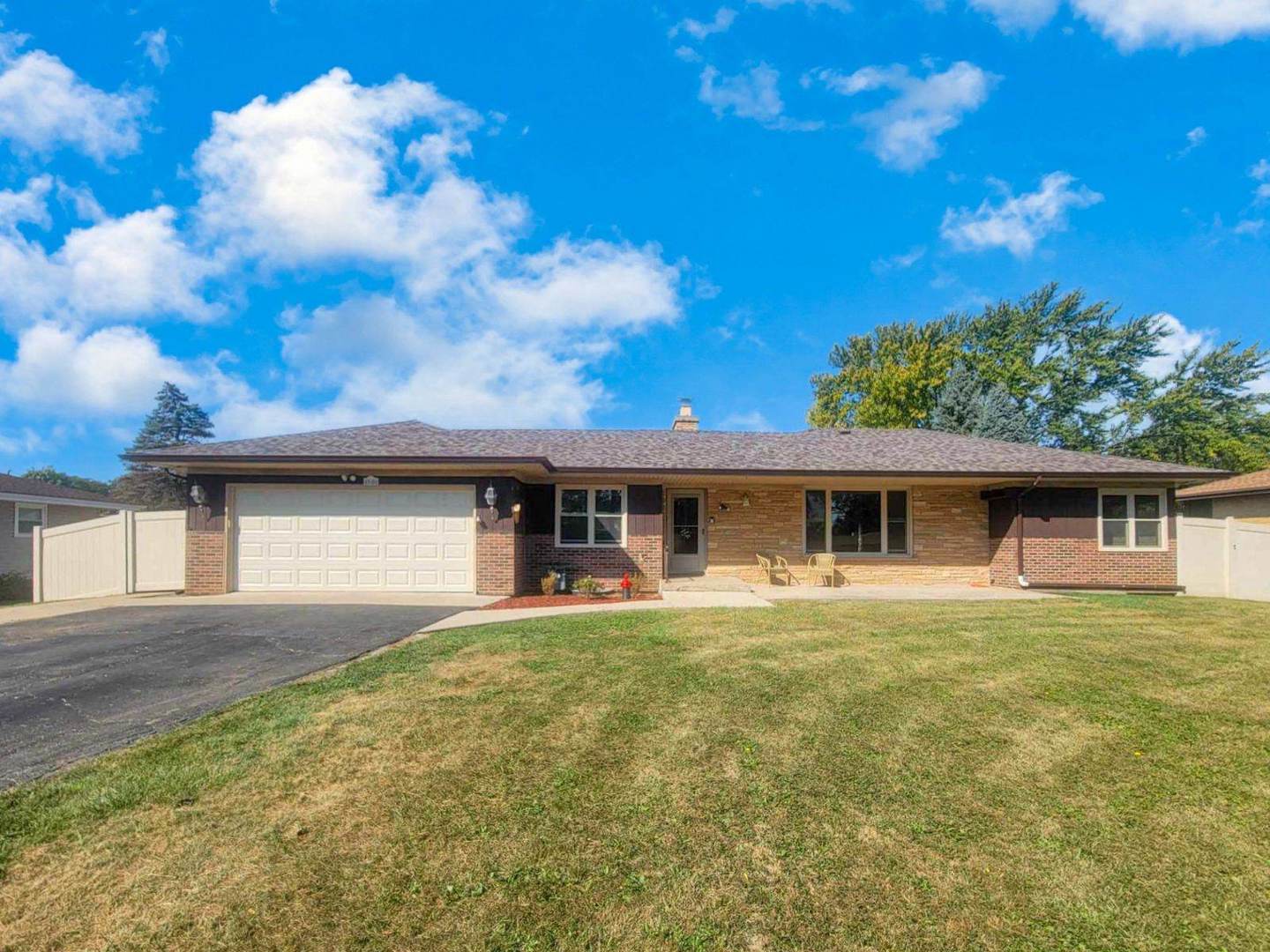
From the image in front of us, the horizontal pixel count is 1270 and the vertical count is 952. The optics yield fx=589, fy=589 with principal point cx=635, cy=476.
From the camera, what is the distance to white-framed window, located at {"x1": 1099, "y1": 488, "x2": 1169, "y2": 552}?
13.6 m

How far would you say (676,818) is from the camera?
320 centimetres

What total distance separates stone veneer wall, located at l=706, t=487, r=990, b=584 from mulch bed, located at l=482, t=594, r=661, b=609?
348cm

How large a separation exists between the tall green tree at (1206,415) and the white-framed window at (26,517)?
1937 inches

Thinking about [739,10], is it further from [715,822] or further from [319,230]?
[715,822]

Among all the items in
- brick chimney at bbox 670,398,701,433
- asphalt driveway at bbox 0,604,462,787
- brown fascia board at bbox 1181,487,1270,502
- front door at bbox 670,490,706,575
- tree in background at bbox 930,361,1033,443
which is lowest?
asphalt driveway at bbox 0,604,462,787

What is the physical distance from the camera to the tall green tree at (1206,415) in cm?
3056

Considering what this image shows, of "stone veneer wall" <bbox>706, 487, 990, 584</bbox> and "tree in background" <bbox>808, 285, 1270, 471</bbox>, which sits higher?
"tree in background" <bbox>808, 285, 1270, 471</bbox>

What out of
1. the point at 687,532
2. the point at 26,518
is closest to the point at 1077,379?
the point at 687,532

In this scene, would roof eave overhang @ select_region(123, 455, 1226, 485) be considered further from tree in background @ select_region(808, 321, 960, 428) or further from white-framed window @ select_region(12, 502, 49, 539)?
tree in background @ select_region(808, 321, 960, 428)

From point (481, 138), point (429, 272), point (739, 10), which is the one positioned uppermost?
point (739, 10)

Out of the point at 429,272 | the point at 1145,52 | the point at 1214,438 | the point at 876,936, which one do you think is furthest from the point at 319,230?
the point at 1214,438

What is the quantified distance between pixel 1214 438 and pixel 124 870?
43114mm

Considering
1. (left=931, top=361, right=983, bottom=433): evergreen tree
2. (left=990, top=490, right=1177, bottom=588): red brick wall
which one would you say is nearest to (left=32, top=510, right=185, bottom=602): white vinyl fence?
(left=990, top=490, right=1177, bottom=588): red brick wall

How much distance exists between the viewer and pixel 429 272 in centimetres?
1541
